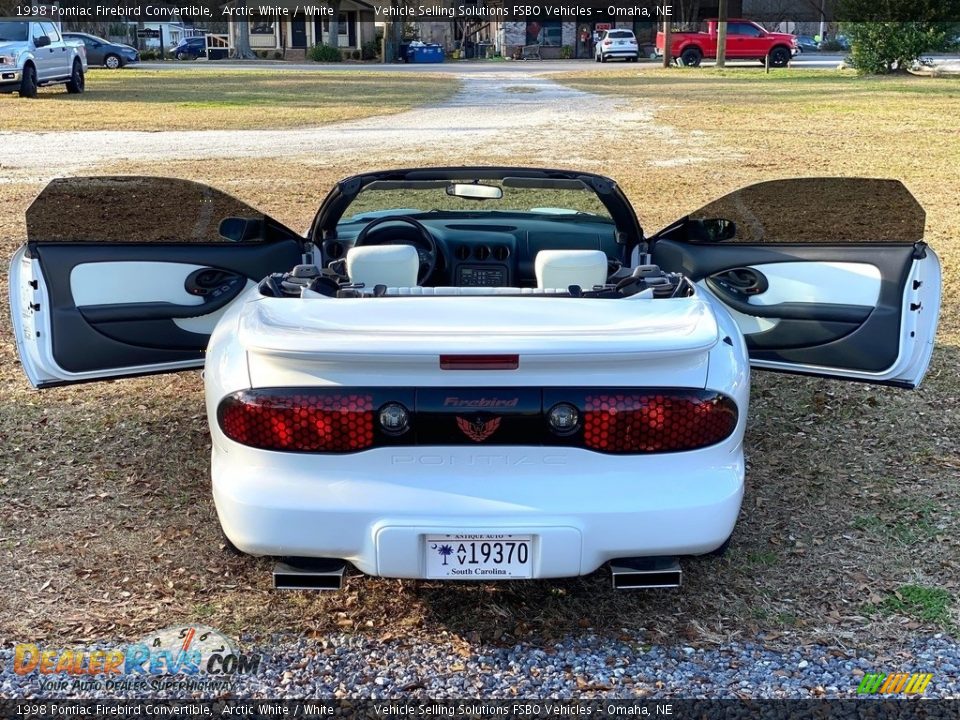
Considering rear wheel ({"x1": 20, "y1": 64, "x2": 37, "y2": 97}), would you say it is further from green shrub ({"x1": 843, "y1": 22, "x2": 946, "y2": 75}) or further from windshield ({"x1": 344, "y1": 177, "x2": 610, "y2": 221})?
green shrub ({"x1": 843, "y1": 22, "x2": 946, "y2": 75})

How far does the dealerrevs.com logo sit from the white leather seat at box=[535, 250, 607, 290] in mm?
1664

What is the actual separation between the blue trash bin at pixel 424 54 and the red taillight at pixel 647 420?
50.9 meters

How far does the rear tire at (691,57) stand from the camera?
139 feet

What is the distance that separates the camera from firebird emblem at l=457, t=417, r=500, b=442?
2922mm

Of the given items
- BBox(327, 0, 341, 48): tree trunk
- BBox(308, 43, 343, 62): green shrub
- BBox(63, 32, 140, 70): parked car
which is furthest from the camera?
BBox(327, 0, 341, 48): tree trunk

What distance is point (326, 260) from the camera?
4805 mm

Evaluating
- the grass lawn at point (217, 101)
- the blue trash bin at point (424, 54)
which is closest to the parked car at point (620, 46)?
the blue trash bin at point (424, 54)

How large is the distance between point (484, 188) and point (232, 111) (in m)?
18.9

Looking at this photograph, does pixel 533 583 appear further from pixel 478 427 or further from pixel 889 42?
pixel 889 42

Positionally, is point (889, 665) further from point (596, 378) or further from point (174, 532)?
point (174, 532)

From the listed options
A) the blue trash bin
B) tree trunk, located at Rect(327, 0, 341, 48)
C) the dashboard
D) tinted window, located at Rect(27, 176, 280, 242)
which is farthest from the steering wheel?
tree trunk, located at Rect(327, 0, 341, 48)

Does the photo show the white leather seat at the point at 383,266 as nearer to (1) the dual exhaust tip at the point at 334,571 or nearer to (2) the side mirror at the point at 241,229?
(2) the side mirror at the point at 241,229

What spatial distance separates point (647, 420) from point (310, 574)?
1.07m

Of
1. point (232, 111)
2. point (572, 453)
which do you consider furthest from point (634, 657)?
point (232, 111)
